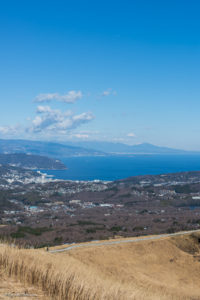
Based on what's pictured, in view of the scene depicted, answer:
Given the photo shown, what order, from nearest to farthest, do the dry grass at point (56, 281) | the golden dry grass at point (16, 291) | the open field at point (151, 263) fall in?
the golden dry grass at point (16, 291)
the dry grass at point (56, 281)
the open field at point (151, 263)

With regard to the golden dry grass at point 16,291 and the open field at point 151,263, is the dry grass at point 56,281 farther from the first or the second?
the open field at point 151,263

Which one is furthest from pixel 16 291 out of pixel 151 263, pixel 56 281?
pixel 151 263

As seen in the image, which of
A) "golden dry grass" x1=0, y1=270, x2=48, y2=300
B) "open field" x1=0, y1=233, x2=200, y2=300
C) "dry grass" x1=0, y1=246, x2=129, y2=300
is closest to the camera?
"golden dry grass" x1=0, y1=270, x2=48, y2=300

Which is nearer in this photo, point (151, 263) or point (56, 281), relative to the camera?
point (56, 281)

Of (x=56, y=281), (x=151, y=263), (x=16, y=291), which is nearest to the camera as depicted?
(x=16, y=291)

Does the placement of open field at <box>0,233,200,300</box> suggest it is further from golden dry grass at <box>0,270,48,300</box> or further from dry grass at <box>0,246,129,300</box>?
golden dry grass at <box>0,270,48,300</box>

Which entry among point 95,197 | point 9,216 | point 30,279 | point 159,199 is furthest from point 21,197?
point 30,279

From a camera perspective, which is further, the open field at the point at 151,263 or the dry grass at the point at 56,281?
the open field at the point at 151,263

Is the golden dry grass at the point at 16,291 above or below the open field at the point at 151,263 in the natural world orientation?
above

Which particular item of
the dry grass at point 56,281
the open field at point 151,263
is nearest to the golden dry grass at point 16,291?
the dry grass at point 56,281

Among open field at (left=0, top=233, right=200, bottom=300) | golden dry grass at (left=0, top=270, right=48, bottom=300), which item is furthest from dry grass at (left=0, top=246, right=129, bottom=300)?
open field at (left=0, top=233, right=200, bottom=300)

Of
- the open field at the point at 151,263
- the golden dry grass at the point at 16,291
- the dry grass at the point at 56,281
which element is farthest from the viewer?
the open field at the point at 151,263

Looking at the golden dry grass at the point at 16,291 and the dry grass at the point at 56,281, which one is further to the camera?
the dry grass at the point at 56,281

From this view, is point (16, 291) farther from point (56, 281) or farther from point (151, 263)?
point (151, 263)
